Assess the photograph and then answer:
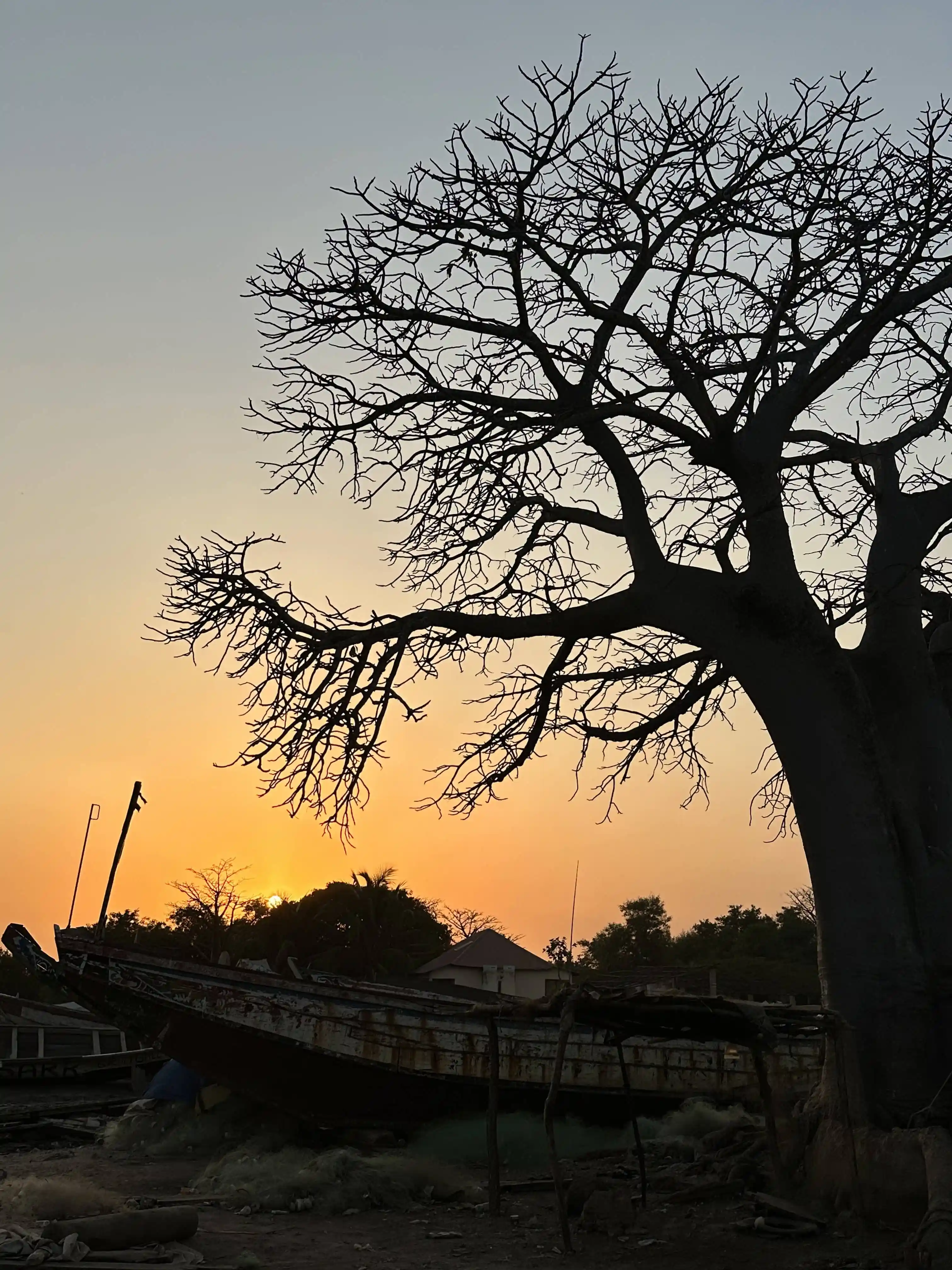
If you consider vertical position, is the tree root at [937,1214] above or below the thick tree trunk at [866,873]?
below

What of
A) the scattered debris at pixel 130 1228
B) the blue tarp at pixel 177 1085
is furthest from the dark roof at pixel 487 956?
the scattered debris at pixel 130 1228

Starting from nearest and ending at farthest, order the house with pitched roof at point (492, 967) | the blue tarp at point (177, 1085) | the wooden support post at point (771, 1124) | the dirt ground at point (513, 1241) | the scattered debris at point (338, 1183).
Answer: the dirt ground at point (513, 1241)
the wooden support post at point (771, 1124)
the scattered debris at point (338, 1183)
the blue tarp at point (177, 1085)
the house with pitched roof at point (492, 967)

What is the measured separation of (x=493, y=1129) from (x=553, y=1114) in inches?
49.6

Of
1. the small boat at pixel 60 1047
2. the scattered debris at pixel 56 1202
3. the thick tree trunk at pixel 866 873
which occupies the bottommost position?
the small boat at pixel 60 1047

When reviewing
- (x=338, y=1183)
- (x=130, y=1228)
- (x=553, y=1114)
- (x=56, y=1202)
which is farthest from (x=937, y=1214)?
(x=56, y=1202)

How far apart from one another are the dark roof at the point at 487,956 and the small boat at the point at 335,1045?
3296 cm

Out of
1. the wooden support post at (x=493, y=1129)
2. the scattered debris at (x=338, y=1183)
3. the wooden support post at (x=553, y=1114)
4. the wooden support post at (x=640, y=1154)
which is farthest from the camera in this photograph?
the scattered debris at (x=338, y=1183)

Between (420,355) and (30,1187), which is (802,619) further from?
(30,1187)

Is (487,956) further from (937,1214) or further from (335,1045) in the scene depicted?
(937,1214)

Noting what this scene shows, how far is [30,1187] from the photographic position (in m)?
7.87

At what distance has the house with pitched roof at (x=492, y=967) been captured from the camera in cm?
4384

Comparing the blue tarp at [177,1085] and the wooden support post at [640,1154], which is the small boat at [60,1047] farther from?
the wooden support post at [640,1154]

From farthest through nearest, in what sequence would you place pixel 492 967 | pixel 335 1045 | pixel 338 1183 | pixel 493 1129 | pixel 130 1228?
pixel 492 967 < pixel 335 1045 < pixel 338 1183 < pixel 493 1129 < pixel 130 1228

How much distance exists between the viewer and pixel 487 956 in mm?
45469
